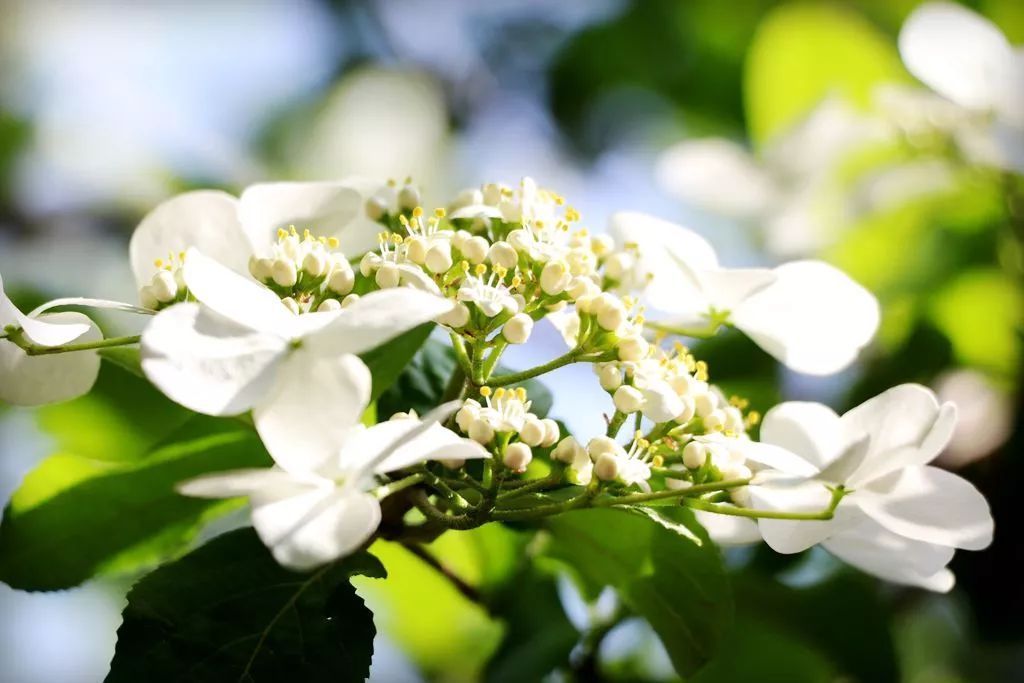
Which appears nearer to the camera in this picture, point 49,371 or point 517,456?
point 517,456

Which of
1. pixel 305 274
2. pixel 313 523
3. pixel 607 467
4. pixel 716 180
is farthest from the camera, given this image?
pixel 716 180

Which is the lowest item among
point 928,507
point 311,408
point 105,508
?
point 105,508

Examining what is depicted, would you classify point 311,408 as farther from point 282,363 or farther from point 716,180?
point 716,180

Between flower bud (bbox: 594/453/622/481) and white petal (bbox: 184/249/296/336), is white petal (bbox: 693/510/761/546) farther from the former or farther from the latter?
white petal (bbox: 184/249/296/336)

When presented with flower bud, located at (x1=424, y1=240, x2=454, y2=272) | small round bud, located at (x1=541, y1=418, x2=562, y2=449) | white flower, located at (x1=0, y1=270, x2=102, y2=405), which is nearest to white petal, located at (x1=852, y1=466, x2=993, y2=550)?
small round bud, located at (x1=541, y1=418, x2=562, y2=449)

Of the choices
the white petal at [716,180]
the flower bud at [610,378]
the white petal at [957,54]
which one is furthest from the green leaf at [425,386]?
the white petal at [716,180]

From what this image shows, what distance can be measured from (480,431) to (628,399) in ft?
0.38

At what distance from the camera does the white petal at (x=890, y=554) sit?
Answer: 0.81 metres

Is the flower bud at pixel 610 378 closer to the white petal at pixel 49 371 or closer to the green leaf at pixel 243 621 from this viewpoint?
the green leaf at pixel 243 621

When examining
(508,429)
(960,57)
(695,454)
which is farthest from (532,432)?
(960,57)

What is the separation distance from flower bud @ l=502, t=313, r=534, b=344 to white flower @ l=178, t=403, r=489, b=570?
126 mm

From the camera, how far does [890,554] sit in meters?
0.82

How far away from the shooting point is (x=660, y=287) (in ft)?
3.03

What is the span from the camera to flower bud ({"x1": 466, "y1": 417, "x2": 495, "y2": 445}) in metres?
0.71
